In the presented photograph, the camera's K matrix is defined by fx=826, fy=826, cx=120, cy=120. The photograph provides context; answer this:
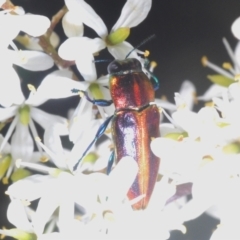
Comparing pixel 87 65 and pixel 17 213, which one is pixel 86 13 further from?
pixel 17 213

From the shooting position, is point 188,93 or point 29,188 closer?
point 29,188

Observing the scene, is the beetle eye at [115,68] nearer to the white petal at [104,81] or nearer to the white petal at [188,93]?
the white petal at [104,81]

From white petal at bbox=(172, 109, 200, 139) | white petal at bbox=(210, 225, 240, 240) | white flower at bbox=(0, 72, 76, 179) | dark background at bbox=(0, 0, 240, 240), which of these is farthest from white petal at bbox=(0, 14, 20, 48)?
dark background at bbox=(0, 0, 240, 240)

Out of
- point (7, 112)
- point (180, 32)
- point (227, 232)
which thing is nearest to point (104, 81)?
point (7, 112)

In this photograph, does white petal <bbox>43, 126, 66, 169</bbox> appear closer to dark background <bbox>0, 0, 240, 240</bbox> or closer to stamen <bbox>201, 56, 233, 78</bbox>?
stamen <bbox>201, 56, 233, 78</bbox>

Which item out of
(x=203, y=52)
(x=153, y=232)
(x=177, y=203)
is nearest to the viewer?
(x=153, y=232)

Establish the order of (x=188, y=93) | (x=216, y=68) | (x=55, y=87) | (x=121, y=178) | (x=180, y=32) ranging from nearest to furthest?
(x=121, y=178) → (x=55, y=87) → (x=216, y=68) → (x=188, y=93) → (x=180, y=32)

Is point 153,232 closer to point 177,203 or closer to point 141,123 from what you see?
point 141,123

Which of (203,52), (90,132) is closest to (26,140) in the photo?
(90,132)
